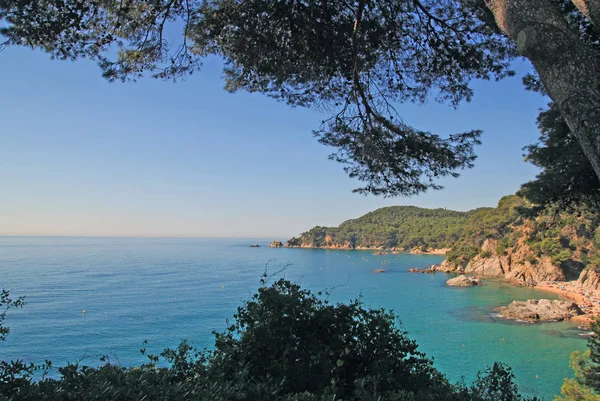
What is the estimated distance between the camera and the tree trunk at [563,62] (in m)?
1.53

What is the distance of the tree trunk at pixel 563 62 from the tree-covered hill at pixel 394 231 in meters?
85.2

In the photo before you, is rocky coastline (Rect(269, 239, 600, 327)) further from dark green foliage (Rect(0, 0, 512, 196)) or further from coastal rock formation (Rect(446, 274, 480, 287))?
dark green foliage (Rect(0, 0, 512, 196))

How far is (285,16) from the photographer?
3.54 meters

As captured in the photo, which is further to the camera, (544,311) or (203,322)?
(203,322)

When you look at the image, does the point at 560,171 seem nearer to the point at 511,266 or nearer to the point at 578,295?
the point at 578,295

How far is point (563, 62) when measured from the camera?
1.66 metres

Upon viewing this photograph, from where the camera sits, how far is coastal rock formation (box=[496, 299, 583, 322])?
23.4 metres

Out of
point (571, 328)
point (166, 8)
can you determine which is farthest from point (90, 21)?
point (571, 328)

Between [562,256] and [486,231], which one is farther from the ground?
[486,231]

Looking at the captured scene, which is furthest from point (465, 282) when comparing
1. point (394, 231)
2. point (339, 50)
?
point (394, 231)

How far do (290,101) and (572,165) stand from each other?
422 cm

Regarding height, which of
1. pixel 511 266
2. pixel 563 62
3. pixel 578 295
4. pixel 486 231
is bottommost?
pixel 578 295

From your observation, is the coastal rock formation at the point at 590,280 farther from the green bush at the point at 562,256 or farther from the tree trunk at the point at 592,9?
the tree trunk at the point at 592,9

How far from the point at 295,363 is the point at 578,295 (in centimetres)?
3600
